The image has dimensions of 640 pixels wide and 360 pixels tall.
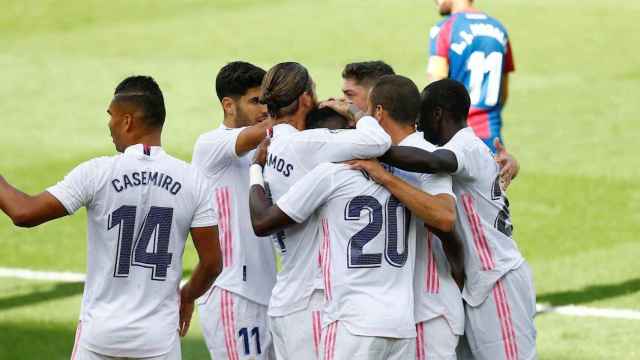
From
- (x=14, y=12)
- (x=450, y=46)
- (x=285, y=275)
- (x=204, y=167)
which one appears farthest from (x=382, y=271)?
(x=14, y=12)

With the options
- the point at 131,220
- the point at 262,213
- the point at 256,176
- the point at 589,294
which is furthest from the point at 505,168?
the point at 589,294

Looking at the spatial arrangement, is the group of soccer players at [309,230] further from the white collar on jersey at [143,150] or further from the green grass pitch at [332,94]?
the green grass pitch at [332,94]

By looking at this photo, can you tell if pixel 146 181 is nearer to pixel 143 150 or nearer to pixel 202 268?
pixel 143 150

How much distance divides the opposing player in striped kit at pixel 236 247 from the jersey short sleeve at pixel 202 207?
867 mm

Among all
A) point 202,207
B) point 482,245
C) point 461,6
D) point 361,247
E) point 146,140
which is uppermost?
point 461,6

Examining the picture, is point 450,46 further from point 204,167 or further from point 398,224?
point 398,224

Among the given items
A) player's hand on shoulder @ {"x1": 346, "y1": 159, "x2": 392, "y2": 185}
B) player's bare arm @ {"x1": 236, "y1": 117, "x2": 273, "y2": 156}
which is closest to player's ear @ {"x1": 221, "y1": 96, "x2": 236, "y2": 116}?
player's bare arm @ {"x1": 236, "y1": 117, "x2": 273, "y2": 156}

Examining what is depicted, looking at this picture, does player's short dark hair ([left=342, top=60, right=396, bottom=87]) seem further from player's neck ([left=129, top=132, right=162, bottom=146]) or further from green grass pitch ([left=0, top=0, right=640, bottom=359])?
green grass pitch ([left=0, top=0, right=640, bottom=359])

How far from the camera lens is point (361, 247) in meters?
6.17

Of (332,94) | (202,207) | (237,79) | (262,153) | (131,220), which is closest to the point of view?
(131,220)

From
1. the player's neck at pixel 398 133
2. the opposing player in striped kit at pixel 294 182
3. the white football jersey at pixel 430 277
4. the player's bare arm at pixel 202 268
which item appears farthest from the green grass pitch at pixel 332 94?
the player's neck at pixel 398 133

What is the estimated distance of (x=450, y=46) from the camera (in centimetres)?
1038

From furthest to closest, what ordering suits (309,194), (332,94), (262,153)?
(332,94)
(262,153)
(309,194)

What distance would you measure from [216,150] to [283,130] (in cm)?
83
